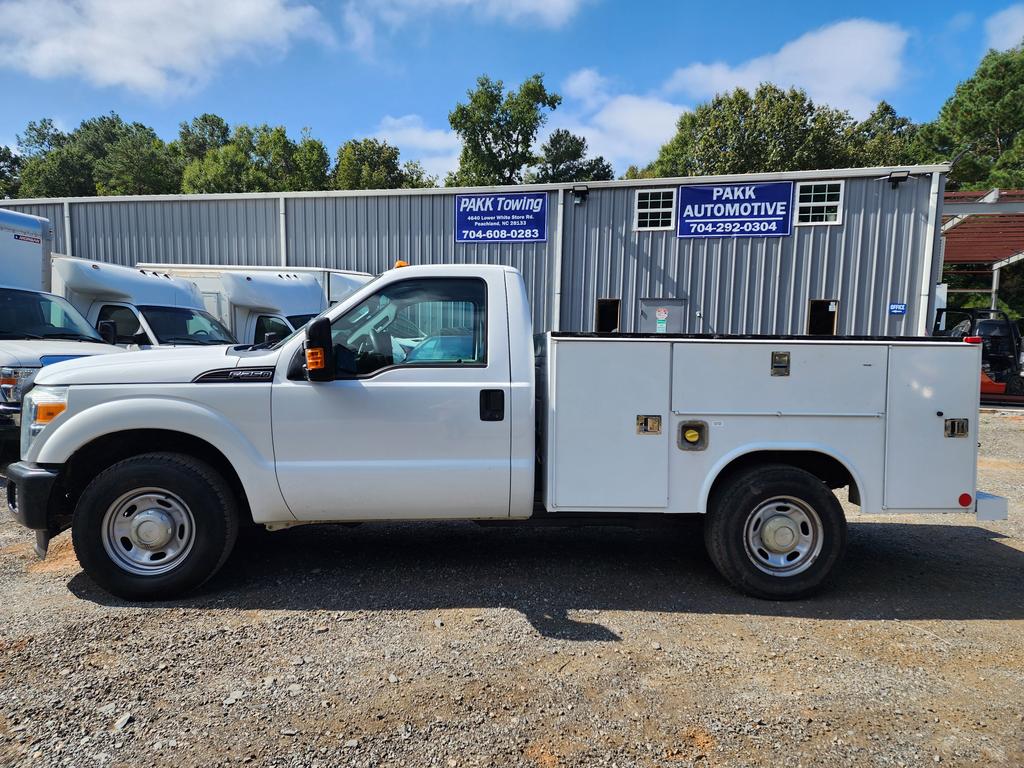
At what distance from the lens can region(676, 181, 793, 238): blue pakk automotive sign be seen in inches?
544

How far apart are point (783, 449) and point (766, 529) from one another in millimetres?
510

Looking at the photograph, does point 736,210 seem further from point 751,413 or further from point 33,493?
point 33,493

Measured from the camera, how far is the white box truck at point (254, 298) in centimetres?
1084

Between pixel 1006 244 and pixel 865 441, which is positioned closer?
pixel 865 441

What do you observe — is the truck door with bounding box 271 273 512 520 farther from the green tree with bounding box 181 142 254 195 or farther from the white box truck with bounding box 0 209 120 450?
the green tree with bounding box 181 142 254 195

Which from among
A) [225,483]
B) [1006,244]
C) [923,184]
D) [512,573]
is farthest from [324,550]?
[1006,244]

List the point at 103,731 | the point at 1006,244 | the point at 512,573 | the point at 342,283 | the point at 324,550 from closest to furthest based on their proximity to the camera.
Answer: the point at 103,731 < the point at 512,573 < the point at 324,550 < the point at 342,283 < the point at 1006,244

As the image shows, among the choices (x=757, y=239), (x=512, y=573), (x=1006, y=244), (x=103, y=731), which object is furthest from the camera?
(x=1006, y=244)

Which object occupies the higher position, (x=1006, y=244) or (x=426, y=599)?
(x=1006, y=244)

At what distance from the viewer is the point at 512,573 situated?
4234 mm

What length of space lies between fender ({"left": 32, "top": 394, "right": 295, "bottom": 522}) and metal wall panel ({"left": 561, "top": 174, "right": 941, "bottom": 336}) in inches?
470

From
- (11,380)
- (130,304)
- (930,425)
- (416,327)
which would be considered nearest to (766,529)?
(930,425)

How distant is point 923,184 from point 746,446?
1294 cm

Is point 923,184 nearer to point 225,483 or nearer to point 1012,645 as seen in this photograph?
point 1012,645
